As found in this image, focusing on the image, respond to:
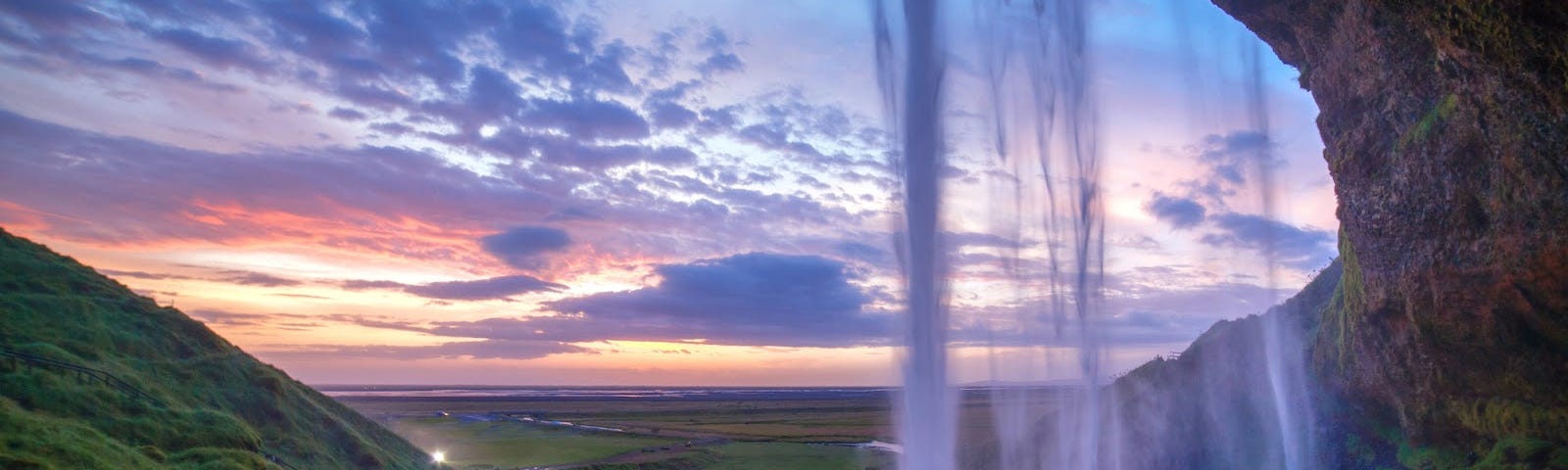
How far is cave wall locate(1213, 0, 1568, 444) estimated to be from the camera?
19.5m

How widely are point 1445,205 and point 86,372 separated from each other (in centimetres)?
5278

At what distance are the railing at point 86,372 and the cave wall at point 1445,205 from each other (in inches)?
1880

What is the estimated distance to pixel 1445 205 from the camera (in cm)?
2711

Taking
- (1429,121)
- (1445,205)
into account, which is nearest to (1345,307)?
(1445,205)

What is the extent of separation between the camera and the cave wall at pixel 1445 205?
63.9ft

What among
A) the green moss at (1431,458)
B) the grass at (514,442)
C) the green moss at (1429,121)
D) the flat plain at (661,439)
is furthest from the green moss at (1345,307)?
the grass at (514,442)

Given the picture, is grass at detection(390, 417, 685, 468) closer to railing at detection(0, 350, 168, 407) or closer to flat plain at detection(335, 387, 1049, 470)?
flat plain at detection(335, 387, 1049, 470)

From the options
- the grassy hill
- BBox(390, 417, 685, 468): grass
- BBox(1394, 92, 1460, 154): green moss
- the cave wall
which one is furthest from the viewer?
BBox(390, 417, 685, 468): grass

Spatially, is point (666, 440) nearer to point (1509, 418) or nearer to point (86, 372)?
point (86, 372)

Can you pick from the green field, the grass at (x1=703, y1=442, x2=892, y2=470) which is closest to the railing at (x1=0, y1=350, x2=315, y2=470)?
the green field

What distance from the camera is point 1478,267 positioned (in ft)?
85.0

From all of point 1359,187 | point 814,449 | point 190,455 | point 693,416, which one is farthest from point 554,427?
point 1359,187

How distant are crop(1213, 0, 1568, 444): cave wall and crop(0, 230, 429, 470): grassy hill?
4073 cm

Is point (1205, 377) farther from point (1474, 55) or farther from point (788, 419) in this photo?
point (788, 419)
